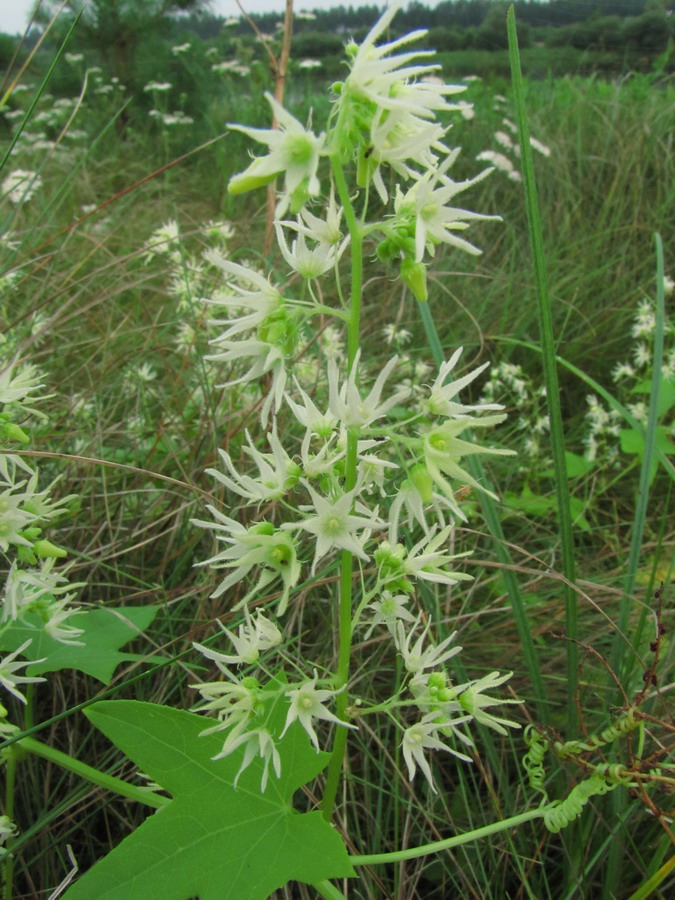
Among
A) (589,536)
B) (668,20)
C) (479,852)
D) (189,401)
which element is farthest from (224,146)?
(479,852)

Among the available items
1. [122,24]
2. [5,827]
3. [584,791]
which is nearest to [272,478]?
[584,791]

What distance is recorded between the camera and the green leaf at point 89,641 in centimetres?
167

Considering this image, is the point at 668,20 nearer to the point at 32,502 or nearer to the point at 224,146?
the point at 224,146

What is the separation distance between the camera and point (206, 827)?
53.9 inches

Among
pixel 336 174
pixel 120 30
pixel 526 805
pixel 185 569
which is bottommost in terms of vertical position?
pixel 526 805

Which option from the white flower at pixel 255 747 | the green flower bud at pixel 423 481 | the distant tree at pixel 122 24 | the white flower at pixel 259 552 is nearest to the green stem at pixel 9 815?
the white flower at pixel 255 747

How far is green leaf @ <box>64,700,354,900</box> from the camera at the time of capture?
1.28 m

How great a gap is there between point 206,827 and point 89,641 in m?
0.59

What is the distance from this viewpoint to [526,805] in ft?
5.84

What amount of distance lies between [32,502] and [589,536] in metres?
2.14

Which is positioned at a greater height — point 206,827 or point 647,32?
point 647,32

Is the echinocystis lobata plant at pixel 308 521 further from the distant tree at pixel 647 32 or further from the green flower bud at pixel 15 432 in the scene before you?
the distant tree at pixel 647 32

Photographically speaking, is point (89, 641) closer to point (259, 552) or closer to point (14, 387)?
point (14, 387)

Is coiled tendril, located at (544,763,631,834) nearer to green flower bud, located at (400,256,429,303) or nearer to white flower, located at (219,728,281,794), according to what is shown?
white flower, located at (219,728,281,794)
